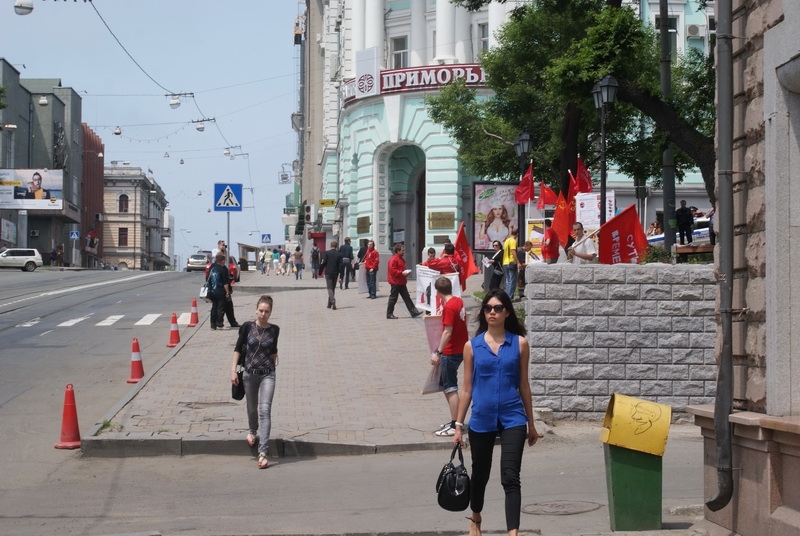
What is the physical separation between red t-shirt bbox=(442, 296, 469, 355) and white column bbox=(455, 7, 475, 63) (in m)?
30.0

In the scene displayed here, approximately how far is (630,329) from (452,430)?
8.72 ft

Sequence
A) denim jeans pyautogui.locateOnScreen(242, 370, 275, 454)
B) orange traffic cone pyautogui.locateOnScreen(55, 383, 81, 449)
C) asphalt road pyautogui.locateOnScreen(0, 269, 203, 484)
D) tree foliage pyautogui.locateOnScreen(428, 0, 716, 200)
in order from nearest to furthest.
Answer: denim jeans pyautogui.locateOnScreen(242, 370, 275, 454)
orange traffic cone pyautogui.locateOnScreen(55, 383, 81, 449)
asphalt road pyautogui.locateOnScreen(0, 269, 203, 484)
tree foliage pyautogui.locateOnScreen(428, 0, 716, 200)

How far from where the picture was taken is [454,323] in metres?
11.9

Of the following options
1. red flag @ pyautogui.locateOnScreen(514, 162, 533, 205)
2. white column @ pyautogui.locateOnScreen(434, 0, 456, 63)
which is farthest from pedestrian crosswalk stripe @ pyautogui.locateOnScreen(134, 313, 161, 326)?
white column @ pyautogui.locateOnScreen(434, 0, 456, 63)

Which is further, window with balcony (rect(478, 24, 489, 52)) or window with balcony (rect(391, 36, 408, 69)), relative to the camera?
window with balcony (rect(391, 36, 408, 69))

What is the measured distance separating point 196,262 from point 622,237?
6169 centimetres

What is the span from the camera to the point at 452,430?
12.3 m

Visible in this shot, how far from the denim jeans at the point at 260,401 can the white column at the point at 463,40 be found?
30.9 meters

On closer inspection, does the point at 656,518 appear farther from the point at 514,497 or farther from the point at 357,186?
the point at 357,186

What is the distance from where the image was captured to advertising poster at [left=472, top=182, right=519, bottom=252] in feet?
83.7

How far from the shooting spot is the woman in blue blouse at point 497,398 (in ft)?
23.4

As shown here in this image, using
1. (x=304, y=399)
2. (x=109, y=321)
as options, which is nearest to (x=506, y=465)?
(x=304, y=399)

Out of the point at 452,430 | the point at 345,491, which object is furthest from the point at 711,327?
the point at 345,491

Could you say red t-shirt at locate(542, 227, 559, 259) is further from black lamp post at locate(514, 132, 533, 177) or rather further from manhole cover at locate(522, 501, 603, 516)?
manhole cover at locate(522, 501, 603, 516)
